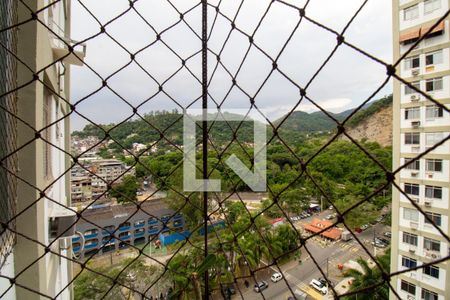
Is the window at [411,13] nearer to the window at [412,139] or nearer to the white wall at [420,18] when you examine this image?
the white wall at [420,18]

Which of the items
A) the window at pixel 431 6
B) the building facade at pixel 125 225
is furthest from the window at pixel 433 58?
the building facade at pixel 125 225

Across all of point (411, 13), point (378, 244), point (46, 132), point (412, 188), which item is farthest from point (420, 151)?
point (378, 244)

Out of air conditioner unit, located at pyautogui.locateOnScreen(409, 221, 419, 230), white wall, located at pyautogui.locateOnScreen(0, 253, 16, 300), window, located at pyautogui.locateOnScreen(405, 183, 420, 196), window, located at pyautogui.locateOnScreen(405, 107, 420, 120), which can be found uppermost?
window, located at pyautogui.locateOnScreen(405, 107, 420, 120)

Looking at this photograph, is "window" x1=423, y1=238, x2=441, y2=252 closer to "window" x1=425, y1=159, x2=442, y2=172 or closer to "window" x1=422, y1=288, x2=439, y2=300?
"window" x1=422, y1=288, x2=439, y2=300

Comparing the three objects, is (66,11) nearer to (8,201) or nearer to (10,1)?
(10,1)

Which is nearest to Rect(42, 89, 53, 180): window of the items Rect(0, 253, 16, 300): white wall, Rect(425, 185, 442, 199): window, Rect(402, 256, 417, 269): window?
Rect(0, 253, 16, 300): white wall

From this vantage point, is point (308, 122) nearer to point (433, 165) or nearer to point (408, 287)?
point (433, 165)
